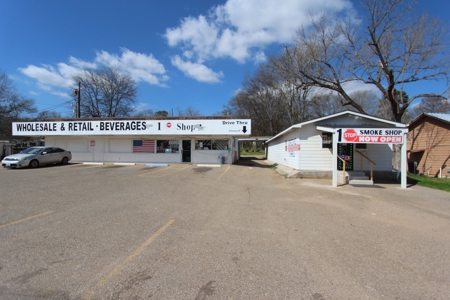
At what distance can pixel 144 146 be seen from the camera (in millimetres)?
21781

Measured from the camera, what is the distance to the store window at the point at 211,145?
69.3 ft

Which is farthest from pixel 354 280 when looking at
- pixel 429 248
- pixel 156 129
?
pixel 156 129

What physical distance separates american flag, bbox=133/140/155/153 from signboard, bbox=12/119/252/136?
184cm

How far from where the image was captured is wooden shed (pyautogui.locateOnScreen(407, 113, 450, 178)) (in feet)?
61.0

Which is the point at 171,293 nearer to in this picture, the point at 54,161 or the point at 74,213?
the point at 74,213

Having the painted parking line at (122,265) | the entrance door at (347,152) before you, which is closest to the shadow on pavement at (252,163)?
the entrance door at (347,152)

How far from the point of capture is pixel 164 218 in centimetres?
559

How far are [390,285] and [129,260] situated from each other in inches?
134

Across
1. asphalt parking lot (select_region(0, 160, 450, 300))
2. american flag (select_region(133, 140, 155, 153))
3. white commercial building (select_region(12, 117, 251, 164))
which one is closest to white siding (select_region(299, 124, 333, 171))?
white commercial building (select_region(12, 117, 251, 164))

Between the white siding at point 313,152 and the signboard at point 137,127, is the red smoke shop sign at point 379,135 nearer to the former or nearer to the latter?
the white siding at point 313,152

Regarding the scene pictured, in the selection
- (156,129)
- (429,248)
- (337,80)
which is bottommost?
(429,248)

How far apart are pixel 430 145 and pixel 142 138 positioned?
24.3 metres

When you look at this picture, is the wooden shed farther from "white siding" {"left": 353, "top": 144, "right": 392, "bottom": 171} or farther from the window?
the window

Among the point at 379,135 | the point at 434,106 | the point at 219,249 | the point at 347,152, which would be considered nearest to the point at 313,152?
the point at 347,152
